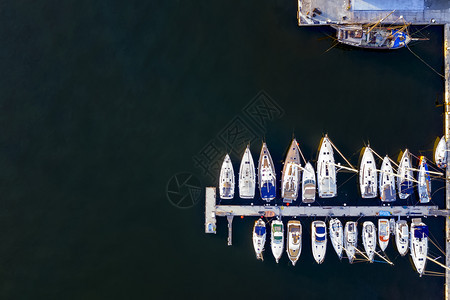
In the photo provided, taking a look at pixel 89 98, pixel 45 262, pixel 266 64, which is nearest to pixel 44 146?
pixel 89 98

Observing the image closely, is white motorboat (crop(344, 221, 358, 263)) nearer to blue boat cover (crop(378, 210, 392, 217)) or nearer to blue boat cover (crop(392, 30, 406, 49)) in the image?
blue boat cover (crop(378, 210, 392, 217))

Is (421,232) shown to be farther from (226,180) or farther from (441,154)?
(226,180)

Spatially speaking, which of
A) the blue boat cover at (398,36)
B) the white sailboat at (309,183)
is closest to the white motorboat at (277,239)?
the white sailboat at (309,183)

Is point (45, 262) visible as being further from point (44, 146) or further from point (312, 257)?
point (312, 257)

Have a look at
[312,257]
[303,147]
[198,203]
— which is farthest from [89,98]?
[312,257]

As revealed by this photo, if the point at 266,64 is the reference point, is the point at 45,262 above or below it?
below

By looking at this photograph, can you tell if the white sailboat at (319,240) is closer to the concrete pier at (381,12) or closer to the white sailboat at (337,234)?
the white sailboat at (337,234)

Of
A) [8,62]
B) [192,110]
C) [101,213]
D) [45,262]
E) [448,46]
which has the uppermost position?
[448,46]

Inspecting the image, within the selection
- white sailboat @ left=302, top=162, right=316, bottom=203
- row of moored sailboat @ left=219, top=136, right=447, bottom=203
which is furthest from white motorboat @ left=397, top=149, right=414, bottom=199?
white sailboat @ left=302, top=162, right=316, bottom=203
